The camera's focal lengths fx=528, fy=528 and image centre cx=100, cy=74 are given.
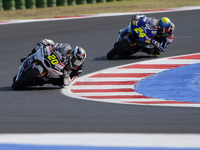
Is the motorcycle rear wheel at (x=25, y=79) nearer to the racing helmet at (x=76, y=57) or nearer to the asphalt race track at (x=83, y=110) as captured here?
the asphalt race track at (x=83, y=110)

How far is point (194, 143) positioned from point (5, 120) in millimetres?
2637

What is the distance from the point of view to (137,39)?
1276 centimetres

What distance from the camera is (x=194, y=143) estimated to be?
19.4 feet

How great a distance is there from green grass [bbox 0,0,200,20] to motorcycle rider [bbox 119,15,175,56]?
7782 mm

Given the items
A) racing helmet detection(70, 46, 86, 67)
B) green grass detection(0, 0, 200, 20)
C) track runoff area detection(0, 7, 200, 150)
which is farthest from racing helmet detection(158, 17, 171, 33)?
green grass detection(0, 0, 200, 20)

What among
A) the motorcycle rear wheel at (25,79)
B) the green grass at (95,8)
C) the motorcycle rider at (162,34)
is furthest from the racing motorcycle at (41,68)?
the green grass at (95,8)

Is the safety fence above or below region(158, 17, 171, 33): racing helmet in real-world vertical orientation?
below

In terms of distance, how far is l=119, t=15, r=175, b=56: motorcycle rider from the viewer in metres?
12.6

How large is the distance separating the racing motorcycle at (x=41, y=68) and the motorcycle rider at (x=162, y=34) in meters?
3.77

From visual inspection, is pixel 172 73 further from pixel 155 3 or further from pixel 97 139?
pixel 155 3

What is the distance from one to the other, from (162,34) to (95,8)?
9585 millimetres

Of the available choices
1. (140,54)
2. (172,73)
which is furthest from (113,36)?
(172,73)

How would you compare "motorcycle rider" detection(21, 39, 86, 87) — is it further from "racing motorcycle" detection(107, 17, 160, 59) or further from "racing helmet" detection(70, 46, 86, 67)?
"racing motorcycle" detection(107, 17, 160, 59)

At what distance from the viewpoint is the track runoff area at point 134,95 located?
594 cm
